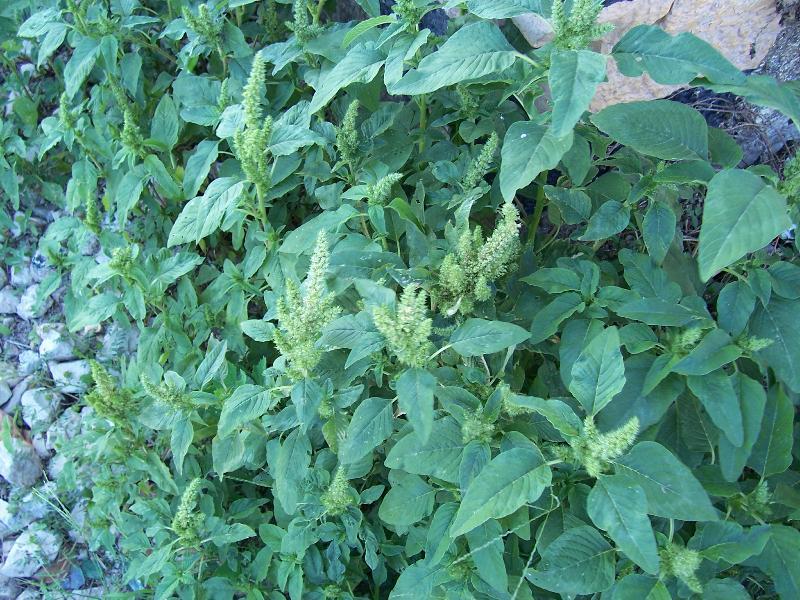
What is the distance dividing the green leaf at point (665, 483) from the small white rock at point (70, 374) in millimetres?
2333

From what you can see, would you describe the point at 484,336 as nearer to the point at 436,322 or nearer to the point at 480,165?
the point at 436,322

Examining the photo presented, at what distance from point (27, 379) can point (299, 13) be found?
6.63 feet

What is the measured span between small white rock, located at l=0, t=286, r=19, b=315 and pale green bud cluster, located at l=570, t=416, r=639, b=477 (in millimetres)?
2734

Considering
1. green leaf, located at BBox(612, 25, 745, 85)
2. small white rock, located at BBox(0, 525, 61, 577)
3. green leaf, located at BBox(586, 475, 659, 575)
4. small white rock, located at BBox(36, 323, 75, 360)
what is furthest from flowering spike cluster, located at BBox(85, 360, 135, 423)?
green leaf, located at BBox(612, 25, 745, 85)

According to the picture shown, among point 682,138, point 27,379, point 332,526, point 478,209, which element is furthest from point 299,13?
point 27,379

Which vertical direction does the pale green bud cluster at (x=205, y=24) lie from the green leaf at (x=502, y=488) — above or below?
above

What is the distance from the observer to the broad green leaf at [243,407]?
191 centimetres

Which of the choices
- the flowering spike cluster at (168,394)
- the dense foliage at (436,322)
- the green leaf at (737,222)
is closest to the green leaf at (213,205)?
the dense foliage at (436,322)

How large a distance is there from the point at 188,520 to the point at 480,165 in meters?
1.47

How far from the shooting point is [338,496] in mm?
2014

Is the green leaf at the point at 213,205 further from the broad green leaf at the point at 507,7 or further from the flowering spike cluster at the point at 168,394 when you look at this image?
the broad green leaf at the point at 507,7

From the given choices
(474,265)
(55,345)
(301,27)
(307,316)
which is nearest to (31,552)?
(55,345)

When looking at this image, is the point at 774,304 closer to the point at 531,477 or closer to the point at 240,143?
the point at 531,477

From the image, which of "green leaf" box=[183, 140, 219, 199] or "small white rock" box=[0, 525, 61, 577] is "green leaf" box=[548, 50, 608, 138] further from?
"small white rock" box=[0, 525, 61, 577]
